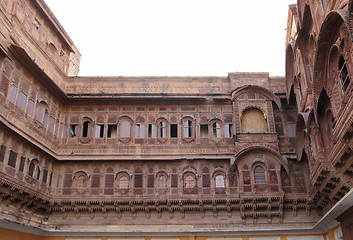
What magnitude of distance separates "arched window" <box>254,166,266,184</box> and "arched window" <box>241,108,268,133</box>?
1981mm

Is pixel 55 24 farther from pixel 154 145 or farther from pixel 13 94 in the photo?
pixel 154 145

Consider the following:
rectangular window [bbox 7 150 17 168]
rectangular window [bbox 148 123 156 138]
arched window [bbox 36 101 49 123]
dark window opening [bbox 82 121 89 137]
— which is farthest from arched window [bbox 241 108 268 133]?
rectangular window [bbox 7 150 17 168]

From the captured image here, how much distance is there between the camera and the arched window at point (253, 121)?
62.2 feet

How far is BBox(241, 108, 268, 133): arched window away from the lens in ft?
62.2

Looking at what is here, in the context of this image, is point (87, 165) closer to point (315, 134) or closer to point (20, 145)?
point (20, 145)

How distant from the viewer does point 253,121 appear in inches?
754

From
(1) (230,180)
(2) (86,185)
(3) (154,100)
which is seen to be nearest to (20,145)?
(2) (86,185)

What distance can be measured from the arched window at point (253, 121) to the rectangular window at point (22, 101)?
1040cm

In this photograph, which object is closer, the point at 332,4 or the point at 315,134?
the point at 332,4

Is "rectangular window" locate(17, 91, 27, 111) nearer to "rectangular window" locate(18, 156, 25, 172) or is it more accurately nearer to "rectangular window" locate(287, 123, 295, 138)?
"rectangular window" locate(18, 156, 25, 172)

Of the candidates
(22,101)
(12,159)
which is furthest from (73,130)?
(12,159)

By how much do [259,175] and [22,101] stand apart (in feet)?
37.3

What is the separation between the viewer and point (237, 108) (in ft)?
63.1

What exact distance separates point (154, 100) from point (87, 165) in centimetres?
473
